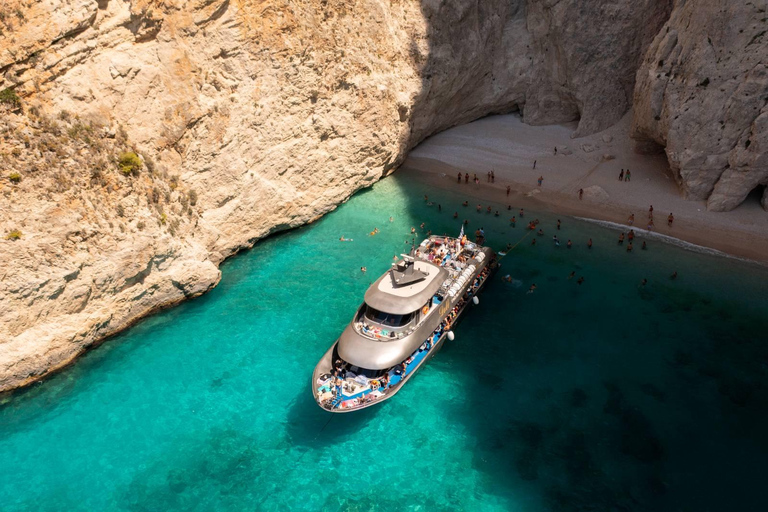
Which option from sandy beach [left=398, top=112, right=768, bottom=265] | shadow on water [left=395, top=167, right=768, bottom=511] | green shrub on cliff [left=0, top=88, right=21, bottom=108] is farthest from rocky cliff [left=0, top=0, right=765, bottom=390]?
shadow on water [left=395, top=167, right=768, bottom=511]

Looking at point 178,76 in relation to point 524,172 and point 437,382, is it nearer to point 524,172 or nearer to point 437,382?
point 437,382

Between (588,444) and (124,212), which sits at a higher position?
(124,212)

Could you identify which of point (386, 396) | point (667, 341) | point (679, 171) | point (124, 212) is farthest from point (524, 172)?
point (124, 212)

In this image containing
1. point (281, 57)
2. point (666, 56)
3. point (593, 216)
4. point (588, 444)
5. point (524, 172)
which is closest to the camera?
point (588, 444)

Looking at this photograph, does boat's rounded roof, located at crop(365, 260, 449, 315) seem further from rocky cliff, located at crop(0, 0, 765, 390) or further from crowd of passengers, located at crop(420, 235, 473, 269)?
rocky cliff, located at crop(0, 0, 765, 390)

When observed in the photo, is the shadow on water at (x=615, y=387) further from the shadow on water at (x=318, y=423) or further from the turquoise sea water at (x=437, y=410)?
the shadow on water at (x=318, y=423)

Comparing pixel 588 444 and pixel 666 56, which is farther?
pixel 666 56

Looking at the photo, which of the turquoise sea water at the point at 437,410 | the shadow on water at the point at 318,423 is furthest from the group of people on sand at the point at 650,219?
the shadow on water at the point at 318,423
